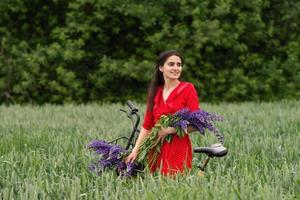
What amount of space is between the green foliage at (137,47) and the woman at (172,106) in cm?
1428

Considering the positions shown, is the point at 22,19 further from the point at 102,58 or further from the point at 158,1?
the point at 158,1

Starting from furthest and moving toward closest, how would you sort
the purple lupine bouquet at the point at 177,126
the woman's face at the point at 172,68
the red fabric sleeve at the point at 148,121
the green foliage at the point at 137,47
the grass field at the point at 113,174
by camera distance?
the green foliage at the point at 137,47, the red fabric sleeve at the point at 148,121, the woman's face at the point at 172,68, the purple lupine bouquet at the point at 177,126, the grass field at the point at 113,174

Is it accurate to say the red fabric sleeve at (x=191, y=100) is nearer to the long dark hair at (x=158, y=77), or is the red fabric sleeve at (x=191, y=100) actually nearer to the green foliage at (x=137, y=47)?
the long dark hair at (x=158, y=77)

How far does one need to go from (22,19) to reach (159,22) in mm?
4448

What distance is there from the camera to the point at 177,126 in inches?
186

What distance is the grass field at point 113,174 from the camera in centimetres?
413

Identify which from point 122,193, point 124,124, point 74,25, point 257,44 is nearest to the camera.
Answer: point 122,193

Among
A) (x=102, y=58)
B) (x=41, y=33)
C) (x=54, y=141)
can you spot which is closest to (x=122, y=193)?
(x=54, y=141)

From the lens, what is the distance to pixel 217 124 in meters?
10.1

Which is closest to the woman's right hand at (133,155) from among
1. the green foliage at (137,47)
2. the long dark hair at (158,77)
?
the long dark hair at (158,77)

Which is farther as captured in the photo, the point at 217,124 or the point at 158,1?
the point at 158,1

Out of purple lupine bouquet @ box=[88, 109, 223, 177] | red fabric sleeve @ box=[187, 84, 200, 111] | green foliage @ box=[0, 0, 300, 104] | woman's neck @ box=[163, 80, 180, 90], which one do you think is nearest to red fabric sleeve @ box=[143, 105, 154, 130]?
purple lupine bouquet @ box=[88, 109, 223, 177]

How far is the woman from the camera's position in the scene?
15.7 feet

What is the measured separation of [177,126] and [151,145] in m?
0.28
